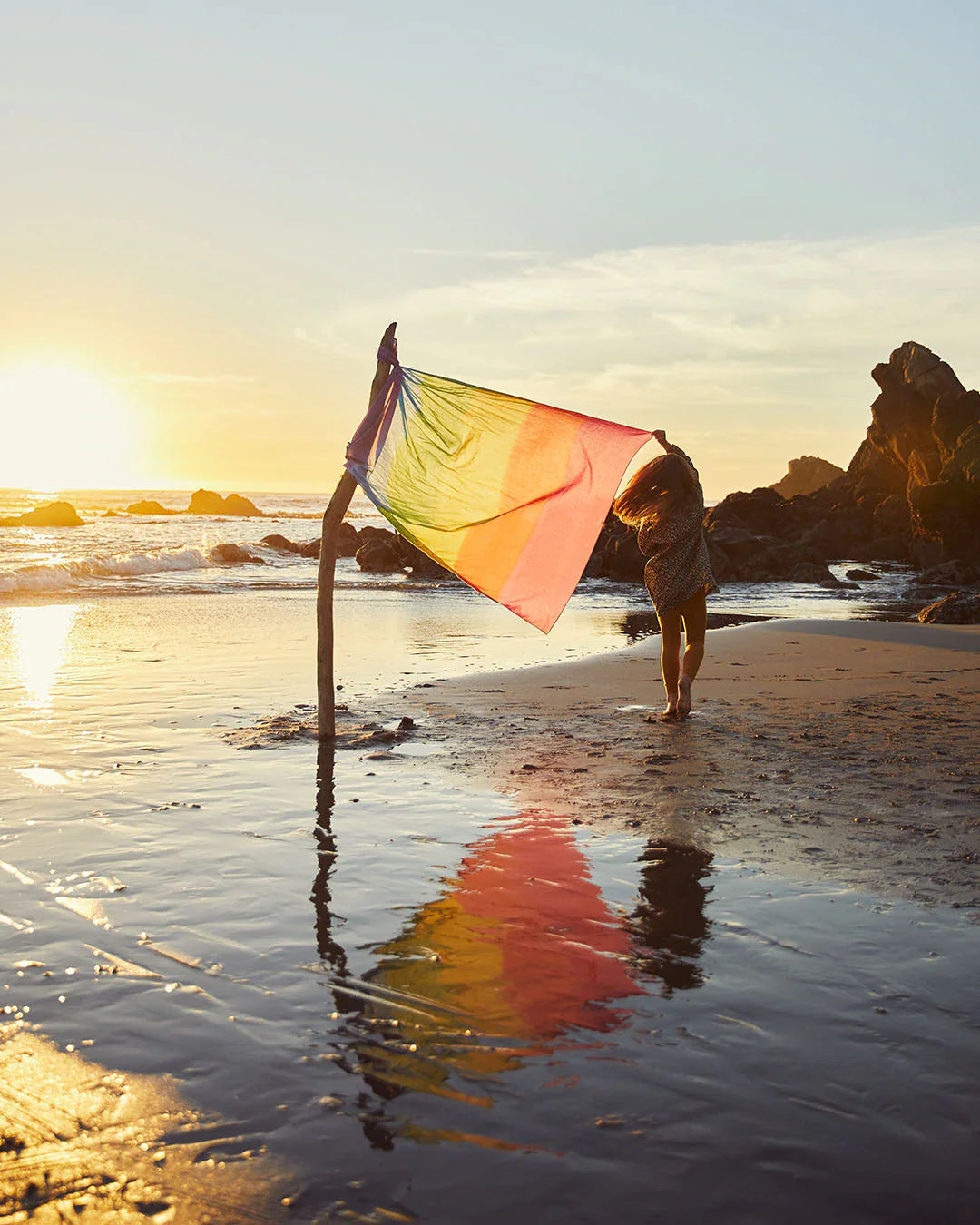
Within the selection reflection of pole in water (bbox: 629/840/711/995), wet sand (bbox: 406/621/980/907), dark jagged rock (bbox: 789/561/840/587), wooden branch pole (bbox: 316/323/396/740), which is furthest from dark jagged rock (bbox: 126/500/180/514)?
reflection of pole in water (bbox: 629/840/711/995)

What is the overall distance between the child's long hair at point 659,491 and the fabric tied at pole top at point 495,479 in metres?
1.00

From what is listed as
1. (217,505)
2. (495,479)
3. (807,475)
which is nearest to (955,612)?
(495,479)

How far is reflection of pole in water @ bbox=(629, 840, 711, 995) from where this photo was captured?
3428mm

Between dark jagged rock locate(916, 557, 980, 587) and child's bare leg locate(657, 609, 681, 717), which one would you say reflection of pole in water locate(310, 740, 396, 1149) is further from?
dark jagged rock locate(916, 557, 980, 587)

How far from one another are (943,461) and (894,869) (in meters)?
36.9

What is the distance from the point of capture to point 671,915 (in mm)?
3914

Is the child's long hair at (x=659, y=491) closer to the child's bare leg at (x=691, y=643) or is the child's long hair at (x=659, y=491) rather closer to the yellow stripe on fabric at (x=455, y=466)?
the child's bare leg at (x=691, y=643)

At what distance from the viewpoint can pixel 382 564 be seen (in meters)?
30.9

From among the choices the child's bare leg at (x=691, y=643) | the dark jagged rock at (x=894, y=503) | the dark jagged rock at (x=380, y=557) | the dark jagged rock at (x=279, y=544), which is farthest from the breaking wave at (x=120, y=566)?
the child's bare leg at (x=691, y=643)

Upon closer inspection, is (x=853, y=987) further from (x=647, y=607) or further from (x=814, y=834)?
(x=647, y=607)

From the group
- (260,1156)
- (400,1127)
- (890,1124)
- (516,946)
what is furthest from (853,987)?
(260,1156)

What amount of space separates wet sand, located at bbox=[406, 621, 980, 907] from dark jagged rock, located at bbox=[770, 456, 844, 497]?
82.7 metres

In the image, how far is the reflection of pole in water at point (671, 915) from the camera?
3.43 m

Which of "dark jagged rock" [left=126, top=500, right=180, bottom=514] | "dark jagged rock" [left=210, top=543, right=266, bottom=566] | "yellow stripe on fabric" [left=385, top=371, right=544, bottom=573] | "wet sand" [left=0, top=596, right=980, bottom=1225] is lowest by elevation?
"wet sand" [left=0, top=596, right=980, bottom=1225]
